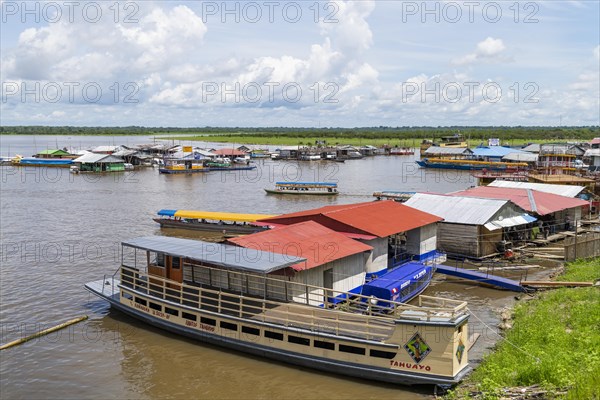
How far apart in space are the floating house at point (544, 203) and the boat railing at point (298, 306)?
1797 cm

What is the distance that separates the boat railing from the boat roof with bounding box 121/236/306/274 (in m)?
0.71

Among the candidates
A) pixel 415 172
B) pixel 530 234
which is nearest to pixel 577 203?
pixel 530 234

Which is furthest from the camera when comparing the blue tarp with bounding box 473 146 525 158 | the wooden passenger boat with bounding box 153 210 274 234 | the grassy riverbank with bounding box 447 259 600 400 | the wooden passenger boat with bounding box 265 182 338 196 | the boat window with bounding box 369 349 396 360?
the blue tarp with bounding box 473 146 525 158

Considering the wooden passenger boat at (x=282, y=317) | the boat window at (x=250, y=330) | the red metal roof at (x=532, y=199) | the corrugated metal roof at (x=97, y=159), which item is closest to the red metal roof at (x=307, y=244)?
the wooden passenger boat at (x=282, y=317)

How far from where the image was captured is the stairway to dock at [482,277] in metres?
26.1

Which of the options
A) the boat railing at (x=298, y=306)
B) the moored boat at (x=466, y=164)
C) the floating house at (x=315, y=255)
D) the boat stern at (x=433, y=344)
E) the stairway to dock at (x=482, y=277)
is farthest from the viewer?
the moored boat at (x=466, y=164)

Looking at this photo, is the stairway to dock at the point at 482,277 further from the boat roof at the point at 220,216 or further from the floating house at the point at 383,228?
the boat roof at the point at 220,216

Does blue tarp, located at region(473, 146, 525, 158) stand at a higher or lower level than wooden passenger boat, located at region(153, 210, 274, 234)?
higher

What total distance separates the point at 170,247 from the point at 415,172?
82.9m

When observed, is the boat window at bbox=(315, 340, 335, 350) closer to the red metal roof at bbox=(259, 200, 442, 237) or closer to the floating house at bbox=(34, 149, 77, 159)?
the red metal roof at bbox=(259, 200, 442, 237)

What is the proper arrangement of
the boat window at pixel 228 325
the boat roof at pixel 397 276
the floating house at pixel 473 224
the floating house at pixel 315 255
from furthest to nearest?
1. the floating house at pixel 473 224
2. the boat roof at pixel 397 276
3. the floating house at pixel 315 255
4. the boat window at pixel 228 325

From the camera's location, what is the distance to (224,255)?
1942cm

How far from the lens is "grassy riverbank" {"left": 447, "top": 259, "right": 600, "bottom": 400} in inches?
545

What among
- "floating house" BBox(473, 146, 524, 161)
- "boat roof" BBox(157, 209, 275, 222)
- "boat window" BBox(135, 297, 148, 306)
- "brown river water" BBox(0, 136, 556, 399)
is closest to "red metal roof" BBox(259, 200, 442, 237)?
"brown river water" BBox(0, 136, 556, 399)
